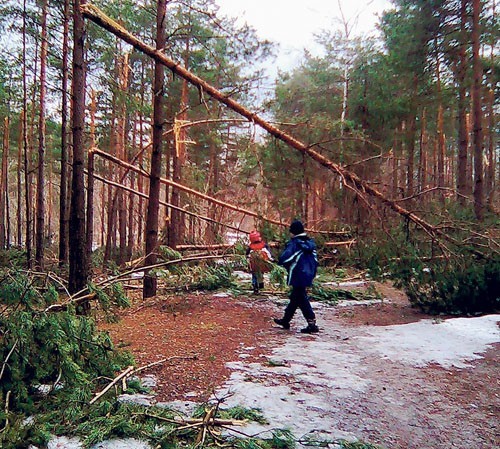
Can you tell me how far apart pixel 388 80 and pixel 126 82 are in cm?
1048

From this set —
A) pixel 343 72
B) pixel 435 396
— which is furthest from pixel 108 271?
pixel 343 72

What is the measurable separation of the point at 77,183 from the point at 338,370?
4.26 meters

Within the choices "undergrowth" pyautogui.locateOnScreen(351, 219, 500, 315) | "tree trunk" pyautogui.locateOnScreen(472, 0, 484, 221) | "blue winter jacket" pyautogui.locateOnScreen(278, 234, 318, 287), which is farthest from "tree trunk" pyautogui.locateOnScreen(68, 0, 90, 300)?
"tree trunk" pyautogui.locateOnScreen(472, 0, 484, 221)

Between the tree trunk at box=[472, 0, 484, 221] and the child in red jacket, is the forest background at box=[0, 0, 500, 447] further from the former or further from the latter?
the child in red jacket

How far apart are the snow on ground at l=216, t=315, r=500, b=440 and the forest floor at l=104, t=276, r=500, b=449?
1 centimetres

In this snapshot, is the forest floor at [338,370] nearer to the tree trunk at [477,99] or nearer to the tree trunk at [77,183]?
the tree trunk at [77,183]

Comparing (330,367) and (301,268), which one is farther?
(301,268)

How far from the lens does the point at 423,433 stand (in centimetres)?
319

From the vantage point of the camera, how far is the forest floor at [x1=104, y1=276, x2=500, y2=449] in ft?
10.7

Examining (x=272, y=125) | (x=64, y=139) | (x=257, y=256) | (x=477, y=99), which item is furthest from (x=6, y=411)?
(x=477, y=99)

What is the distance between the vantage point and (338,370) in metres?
4.57

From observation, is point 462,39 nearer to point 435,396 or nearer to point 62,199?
point 435,396

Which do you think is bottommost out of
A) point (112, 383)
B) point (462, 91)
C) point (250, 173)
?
point (112, 383)

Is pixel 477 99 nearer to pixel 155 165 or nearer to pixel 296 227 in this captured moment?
pixel 296 227
